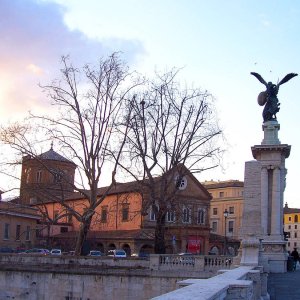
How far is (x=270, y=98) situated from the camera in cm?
3391

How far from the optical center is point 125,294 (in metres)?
30.8

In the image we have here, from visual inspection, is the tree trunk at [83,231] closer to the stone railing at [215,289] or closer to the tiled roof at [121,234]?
the tiled roof at [121,234]

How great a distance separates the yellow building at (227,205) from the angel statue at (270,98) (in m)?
68.3

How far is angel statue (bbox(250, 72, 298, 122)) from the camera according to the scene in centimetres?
3366

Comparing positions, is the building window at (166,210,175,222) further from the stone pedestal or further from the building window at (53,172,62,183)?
the stone pedestal

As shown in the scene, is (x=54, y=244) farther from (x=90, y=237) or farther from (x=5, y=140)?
(x=5, y=140)

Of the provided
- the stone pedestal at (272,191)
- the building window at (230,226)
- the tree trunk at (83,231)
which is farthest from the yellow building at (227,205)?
the stone pedestal at (272,191)

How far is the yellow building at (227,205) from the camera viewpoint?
4050 inches

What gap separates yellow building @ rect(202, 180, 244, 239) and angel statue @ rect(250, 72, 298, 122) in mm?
68290

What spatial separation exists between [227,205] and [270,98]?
7579 cm

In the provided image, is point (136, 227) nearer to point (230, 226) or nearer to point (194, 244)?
point (194, 244)

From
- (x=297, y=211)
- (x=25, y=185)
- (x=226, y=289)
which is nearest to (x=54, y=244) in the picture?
(x=25, y=185)

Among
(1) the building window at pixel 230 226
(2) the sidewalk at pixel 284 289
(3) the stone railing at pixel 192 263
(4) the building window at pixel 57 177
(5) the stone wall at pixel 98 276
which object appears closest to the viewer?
(2) the sidewalk at pixel 284 289

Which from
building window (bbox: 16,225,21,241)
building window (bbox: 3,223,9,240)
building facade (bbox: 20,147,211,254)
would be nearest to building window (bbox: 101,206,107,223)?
building facade (bbox: 20,147,211,254)
